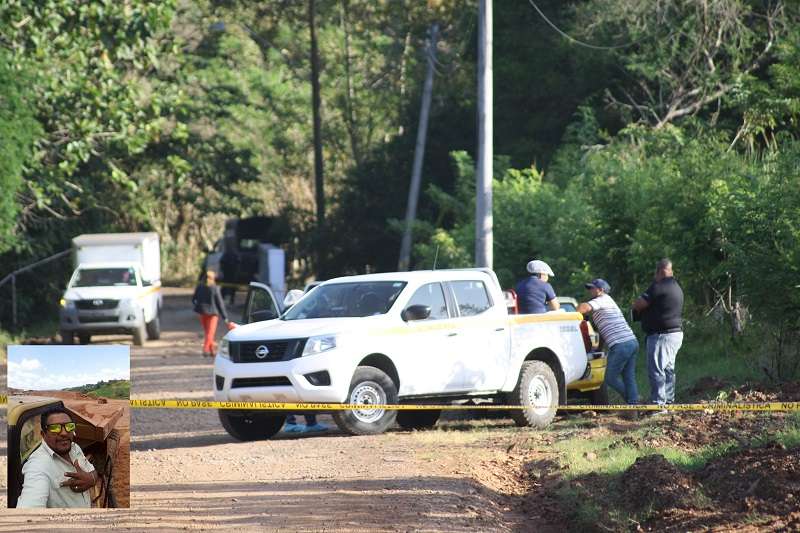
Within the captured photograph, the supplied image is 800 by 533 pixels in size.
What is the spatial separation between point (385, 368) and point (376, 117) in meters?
42.7

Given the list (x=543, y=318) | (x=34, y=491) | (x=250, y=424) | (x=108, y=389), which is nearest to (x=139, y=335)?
(x=250, y=424)

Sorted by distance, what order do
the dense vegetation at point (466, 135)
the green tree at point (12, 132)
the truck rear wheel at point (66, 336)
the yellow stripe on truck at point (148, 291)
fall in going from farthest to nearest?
the yellow stripe on truck at point (148, 291)
the truck rear wheel at point (66, 336)
the green tree at point (12, 132)
the dense vegetation at point (466, 135)

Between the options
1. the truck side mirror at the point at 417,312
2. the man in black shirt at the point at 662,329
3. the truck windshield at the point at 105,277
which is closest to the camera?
the truck side mirror at the point at 417,312

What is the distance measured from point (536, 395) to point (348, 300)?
240 cm

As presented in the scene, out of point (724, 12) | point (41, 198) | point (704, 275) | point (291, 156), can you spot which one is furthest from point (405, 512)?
point (291, 156)

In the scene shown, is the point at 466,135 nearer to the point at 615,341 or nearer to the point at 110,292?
the point at 110,292

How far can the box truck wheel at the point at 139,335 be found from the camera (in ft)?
102

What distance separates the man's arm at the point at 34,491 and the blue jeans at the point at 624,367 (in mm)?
8937

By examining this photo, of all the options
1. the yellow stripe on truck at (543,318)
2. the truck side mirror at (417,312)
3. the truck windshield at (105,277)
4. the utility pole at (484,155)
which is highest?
the utility pole at (484,155)

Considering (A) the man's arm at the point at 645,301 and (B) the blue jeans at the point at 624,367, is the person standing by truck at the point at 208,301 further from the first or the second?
(A) the man's arm at the point at 645,301

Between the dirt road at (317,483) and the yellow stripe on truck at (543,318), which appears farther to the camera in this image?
the yellow stripe on truck at (543,318)

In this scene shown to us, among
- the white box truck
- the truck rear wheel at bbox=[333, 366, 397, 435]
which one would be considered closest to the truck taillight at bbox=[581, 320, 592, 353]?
the truck rear wheel at bbox=[333, 366, 397, 435]

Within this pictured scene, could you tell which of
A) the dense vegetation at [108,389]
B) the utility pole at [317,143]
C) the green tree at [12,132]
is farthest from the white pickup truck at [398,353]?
the utility pole at [317,143]

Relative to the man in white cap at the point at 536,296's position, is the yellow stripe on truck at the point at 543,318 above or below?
below
